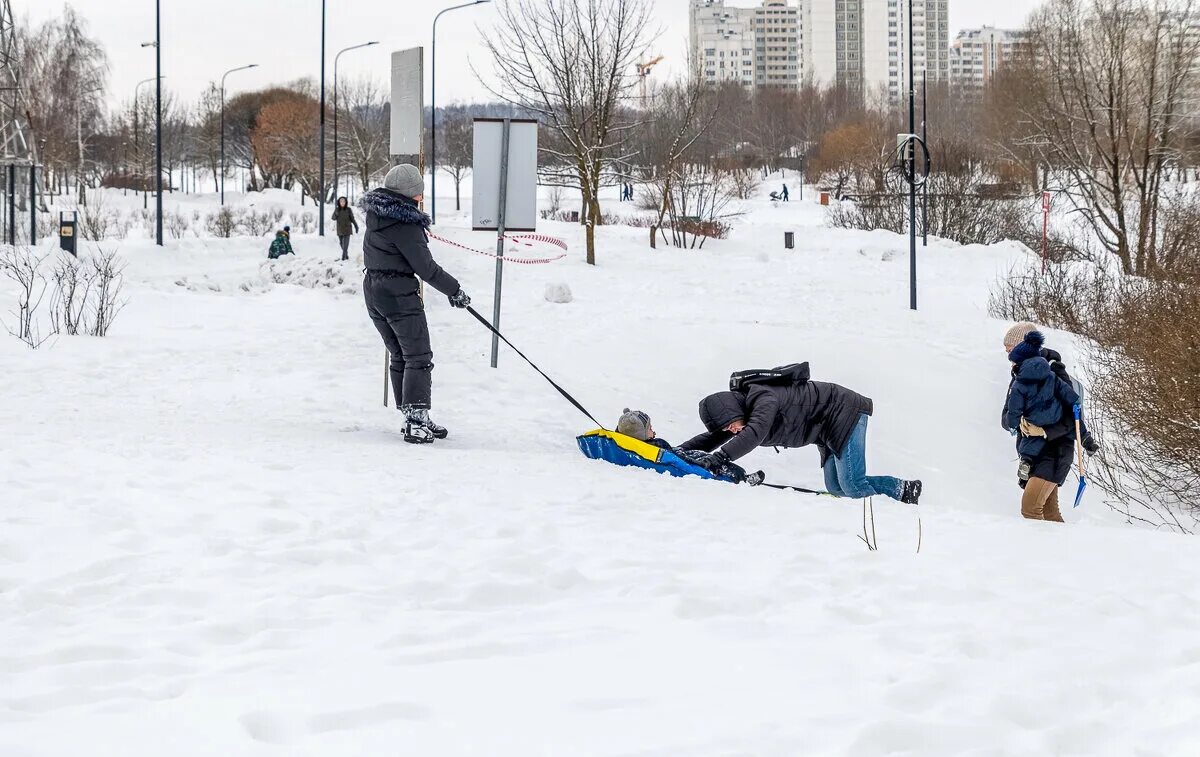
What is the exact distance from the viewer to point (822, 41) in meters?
145

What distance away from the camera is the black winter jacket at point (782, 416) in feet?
21.7

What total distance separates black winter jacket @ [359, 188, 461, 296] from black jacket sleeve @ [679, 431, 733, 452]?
6.37 feet

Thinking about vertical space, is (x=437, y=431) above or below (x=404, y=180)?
below

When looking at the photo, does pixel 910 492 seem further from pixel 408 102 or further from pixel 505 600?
pixel 408 102

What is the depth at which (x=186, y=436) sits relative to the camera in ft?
23.8

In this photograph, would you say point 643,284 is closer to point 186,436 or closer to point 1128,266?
point 1128,266

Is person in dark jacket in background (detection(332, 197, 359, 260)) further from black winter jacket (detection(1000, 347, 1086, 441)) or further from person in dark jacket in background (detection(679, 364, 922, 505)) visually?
black winter jacket (detection(1000, 347, 1086, 441))

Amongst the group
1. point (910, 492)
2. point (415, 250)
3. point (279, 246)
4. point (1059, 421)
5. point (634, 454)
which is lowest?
point (910, 492)

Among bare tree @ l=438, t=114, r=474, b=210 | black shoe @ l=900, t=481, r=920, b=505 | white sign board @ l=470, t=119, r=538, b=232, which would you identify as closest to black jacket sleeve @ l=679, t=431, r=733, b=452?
black shoe @ l=900, t=481, r=920, b=505

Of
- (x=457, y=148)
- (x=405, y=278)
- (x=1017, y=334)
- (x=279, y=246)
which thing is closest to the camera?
(x=1017, y=334)

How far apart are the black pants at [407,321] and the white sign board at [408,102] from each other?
1.92 m

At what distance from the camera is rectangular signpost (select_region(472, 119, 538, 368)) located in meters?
10.6

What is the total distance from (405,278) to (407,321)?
0.29 m

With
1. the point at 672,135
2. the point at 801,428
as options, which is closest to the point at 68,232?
the point at 801,428
